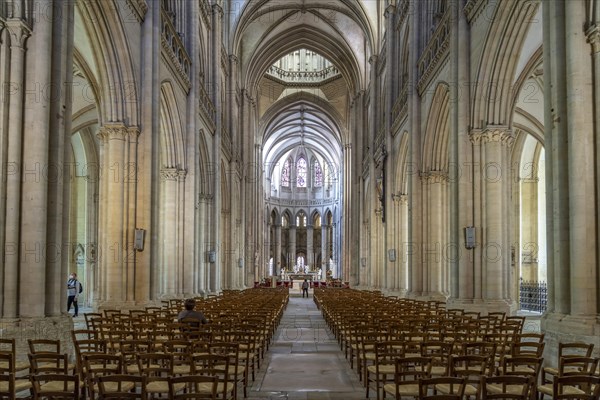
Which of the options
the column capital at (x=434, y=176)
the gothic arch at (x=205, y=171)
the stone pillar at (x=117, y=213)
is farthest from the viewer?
the gothic arch at (x=205, y=171)

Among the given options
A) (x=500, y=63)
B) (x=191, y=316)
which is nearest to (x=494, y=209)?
(x=500, y=63)

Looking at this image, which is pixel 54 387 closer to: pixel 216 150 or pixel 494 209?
pixel 494 209

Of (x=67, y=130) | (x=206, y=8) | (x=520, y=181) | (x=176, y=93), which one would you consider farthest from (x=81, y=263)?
(x=520, y=181)

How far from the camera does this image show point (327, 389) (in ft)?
31.3

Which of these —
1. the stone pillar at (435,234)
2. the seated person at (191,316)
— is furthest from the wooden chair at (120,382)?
the stone pillar at (435,234)

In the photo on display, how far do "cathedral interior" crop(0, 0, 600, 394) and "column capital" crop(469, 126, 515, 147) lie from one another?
0.07 metres

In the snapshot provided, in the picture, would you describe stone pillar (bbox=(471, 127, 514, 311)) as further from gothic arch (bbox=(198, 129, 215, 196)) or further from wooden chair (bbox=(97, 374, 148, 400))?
gothic arch (bbox=(198, 129, 215, 196))

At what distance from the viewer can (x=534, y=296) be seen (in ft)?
90.8

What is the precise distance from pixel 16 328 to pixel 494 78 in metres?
14.4

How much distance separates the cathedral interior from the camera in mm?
11344

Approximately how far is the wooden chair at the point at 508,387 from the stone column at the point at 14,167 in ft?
26.4

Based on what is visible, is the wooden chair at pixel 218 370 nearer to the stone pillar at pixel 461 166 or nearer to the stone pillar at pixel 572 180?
the stone pillar at pixel 572 180

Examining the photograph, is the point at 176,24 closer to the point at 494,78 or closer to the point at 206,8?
the point at 206,8

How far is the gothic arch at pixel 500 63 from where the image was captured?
17312 mm
